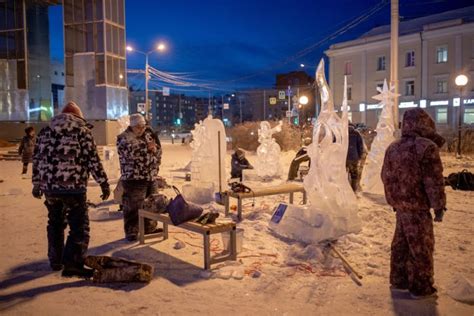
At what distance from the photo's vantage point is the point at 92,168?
5.74 m

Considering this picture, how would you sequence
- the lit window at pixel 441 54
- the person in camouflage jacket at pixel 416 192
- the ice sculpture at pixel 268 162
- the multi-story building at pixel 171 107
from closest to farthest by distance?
the person in camouflage jacket at pixel 416 192 → the ice sculpture at pixel 268 162 → the lit window at pixel 441 54 → the multi-story building at pixel 171 107

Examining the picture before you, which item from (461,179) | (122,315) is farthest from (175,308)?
(461,179)

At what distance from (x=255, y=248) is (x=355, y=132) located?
5.02 metres

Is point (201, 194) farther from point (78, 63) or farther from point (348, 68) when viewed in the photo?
point (348, 68)

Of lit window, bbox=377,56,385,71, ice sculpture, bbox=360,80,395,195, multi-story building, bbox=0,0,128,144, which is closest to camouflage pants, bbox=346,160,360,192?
ice sculpture, bbox=360,80,395,195

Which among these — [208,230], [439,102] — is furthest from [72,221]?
[439,102]

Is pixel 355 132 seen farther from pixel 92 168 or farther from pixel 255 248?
pixel 92 168

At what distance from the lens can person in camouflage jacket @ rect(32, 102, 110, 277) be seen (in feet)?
18.2

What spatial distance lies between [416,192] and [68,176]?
3.79 m

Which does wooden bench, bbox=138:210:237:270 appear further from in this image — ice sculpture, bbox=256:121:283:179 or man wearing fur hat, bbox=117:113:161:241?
ice sculpture, bbox=256:121:283:179

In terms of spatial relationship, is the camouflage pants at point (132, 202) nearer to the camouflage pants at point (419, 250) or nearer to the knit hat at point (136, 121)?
the knit hat at point (136, 121)

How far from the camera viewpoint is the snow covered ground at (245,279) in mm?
4766

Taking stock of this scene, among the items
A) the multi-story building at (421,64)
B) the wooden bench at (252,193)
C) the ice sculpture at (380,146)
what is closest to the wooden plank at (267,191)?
the wooden bench at (252,193)

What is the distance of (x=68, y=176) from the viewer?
554cm
